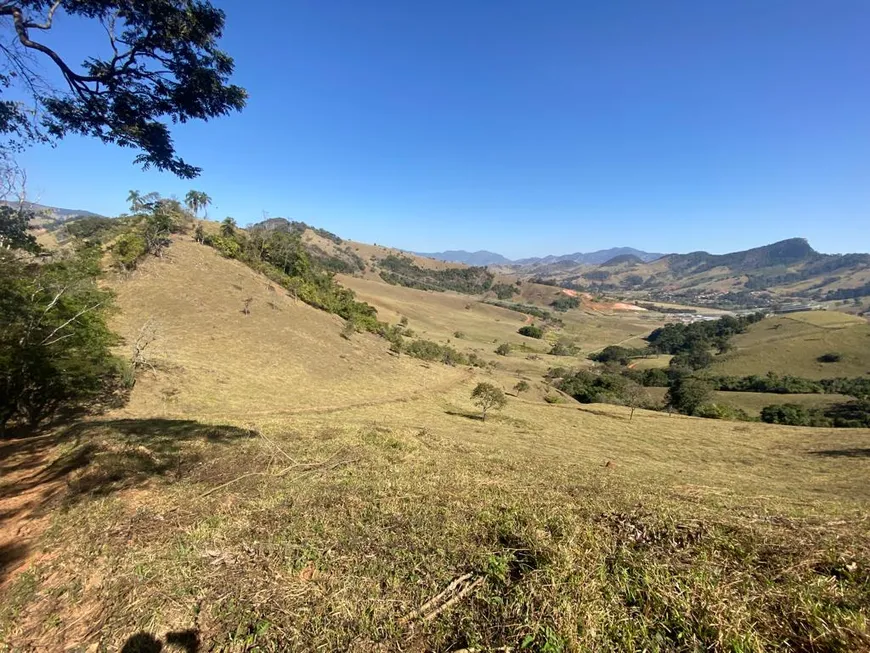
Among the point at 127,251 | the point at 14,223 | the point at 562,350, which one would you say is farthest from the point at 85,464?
the point at 562,350

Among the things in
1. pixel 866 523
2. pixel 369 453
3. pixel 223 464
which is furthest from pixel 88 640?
pixel 866 523

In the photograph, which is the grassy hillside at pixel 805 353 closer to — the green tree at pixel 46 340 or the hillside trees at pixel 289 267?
the hillside trees at pixel 289 267

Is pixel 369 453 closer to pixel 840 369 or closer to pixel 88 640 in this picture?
pixel 88 640

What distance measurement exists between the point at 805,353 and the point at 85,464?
13201cm

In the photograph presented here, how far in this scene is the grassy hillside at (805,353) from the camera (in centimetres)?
8894

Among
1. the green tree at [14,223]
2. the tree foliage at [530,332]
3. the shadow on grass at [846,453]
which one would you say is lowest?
the tree foliage at [530,332]

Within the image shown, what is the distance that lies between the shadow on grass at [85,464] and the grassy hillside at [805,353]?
11290cm

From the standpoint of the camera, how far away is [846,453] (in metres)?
25.5

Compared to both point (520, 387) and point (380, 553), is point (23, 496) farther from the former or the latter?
point (520, 387)

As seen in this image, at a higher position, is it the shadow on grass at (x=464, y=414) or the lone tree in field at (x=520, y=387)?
the shadow on grass at (x=464, y=414)

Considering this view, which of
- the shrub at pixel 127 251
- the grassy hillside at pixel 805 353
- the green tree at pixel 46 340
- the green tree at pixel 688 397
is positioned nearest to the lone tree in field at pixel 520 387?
the green tree at pixel 688 397

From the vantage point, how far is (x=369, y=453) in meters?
11.3

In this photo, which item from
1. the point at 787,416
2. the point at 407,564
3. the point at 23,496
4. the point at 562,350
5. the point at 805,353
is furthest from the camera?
the point at 562,350

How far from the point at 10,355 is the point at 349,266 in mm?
165416
